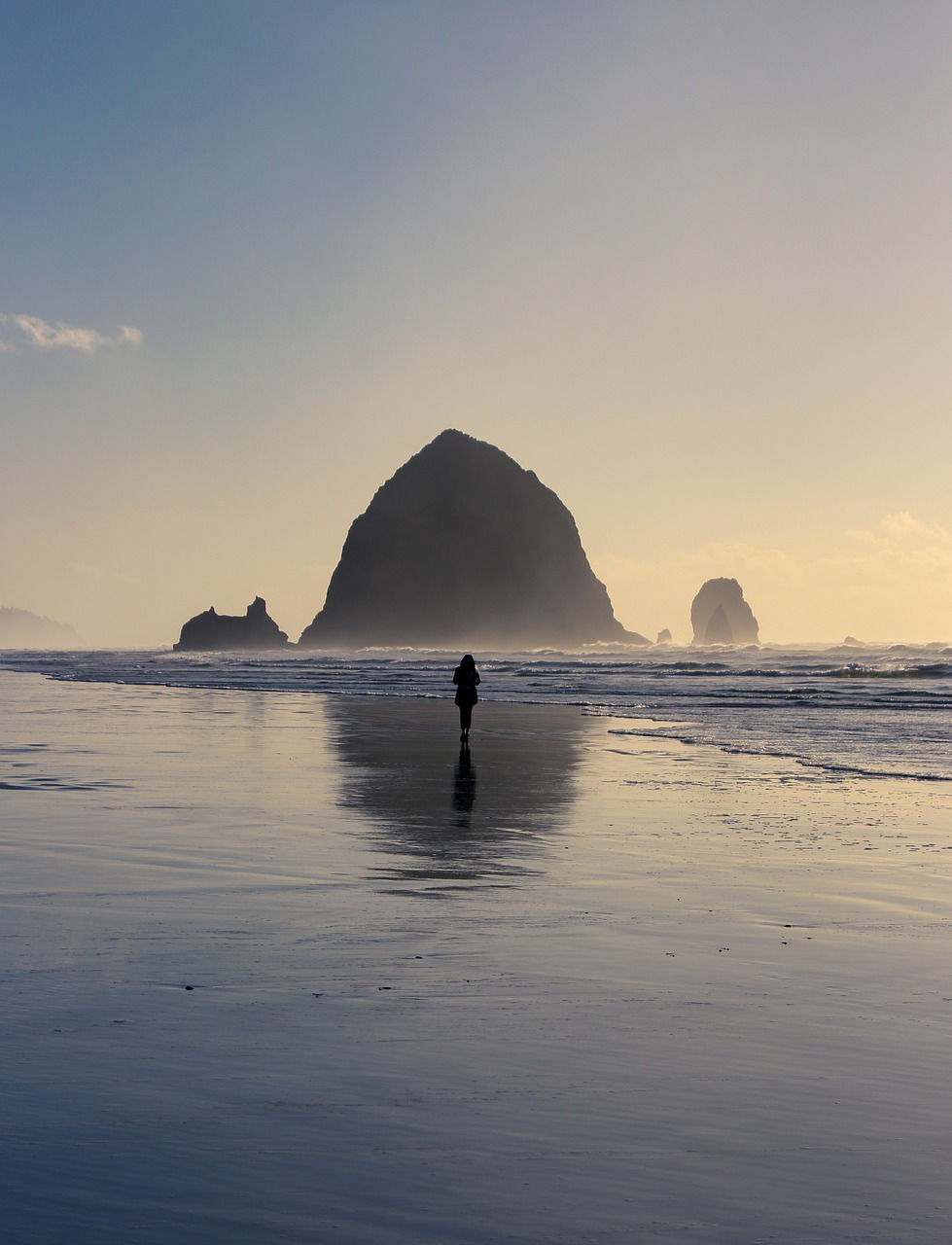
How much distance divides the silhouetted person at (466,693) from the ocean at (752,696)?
4785 millimetres

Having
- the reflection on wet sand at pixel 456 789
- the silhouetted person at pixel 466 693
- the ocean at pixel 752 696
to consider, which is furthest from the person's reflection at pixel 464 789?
the ocean at pixel 752 696

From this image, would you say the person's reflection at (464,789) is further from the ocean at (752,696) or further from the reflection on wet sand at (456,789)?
the ocean at (752,696)

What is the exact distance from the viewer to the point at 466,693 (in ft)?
82.2

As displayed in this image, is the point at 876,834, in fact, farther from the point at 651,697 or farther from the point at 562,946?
the point at 651,697

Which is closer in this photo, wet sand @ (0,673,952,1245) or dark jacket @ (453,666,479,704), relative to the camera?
wet sand @ (0,673,952,1245)

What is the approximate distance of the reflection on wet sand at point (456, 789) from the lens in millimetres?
10797

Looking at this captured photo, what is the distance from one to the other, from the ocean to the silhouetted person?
4785 millimetres

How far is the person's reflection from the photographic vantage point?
1385 cm

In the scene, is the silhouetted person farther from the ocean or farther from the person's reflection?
the ocean

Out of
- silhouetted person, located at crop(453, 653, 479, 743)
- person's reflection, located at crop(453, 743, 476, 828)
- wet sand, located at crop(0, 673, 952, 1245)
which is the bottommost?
person's reflection, located at crop(453, 743, 476, 828)

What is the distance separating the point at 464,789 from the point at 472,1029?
11289 mm

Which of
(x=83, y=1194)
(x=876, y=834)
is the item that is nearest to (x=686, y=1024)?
(x=83, y=1194)

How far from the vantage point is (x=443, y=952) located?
7.00 m

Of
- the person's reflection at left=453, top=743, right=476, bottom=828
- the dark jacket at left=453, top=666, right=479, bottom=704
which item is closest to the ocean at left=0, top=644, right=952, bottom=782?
the dark jacket at left=453, top=666, right=479, bottom=704
